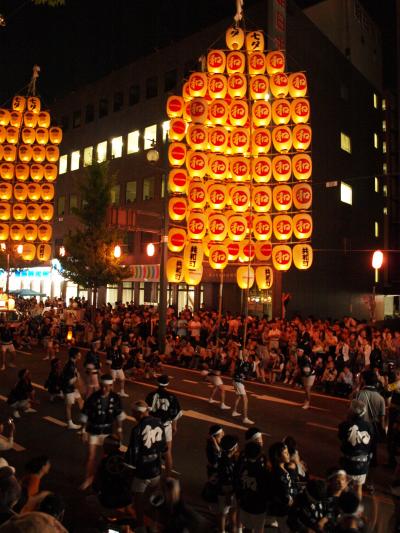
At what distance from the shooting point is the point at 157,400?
807cm

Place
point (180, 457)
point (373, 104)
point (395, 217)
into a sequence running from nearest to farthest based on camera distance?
point (180, 457) → point (373, 104) → point (395, 217)

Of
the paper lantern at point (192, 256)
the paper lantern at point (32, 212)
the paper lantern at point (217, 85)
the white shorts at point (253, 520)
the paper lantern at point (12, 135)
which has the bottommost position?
the white shorts at point (253, 520)

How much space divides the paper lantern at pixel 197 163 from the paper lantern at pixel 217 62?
3822 mm

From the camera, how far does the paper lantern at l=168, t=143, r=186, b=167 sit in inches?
805

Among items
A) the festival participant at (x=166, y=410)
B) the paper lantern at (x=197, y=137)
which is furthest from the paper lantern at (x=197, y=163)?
the festival participant at (x=166, y=410)

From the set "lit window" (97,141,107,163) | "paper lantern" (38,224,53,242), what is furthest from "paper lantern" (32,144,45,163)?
"lit window" (97,141,107,163)

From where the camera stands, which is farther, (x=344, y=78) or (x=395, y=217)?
(x=395, y=217)

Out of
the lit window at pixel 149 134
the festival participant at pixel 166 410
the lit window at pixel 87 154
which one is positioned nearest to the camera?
the festival participant at pixel 166 410

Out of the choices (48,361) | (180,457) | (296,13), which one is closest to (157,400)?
(180,457)

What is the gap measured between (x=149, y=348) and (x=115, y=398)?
11.4m

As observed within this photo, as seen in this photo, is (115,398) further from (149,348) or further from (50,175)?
(50,175)

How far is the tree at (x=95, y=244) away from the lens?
28.1m

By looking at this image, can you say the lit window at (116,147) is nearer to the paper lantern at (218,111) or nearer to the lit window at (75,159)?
the lit window at (75,159)

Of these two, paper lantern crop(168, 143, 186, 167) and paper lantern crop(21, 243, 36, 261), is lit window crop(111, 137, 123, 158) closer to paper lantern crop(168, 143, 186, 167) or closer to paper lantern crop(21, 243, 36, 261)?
paper lantern crop(21, 243, 36, 261)
